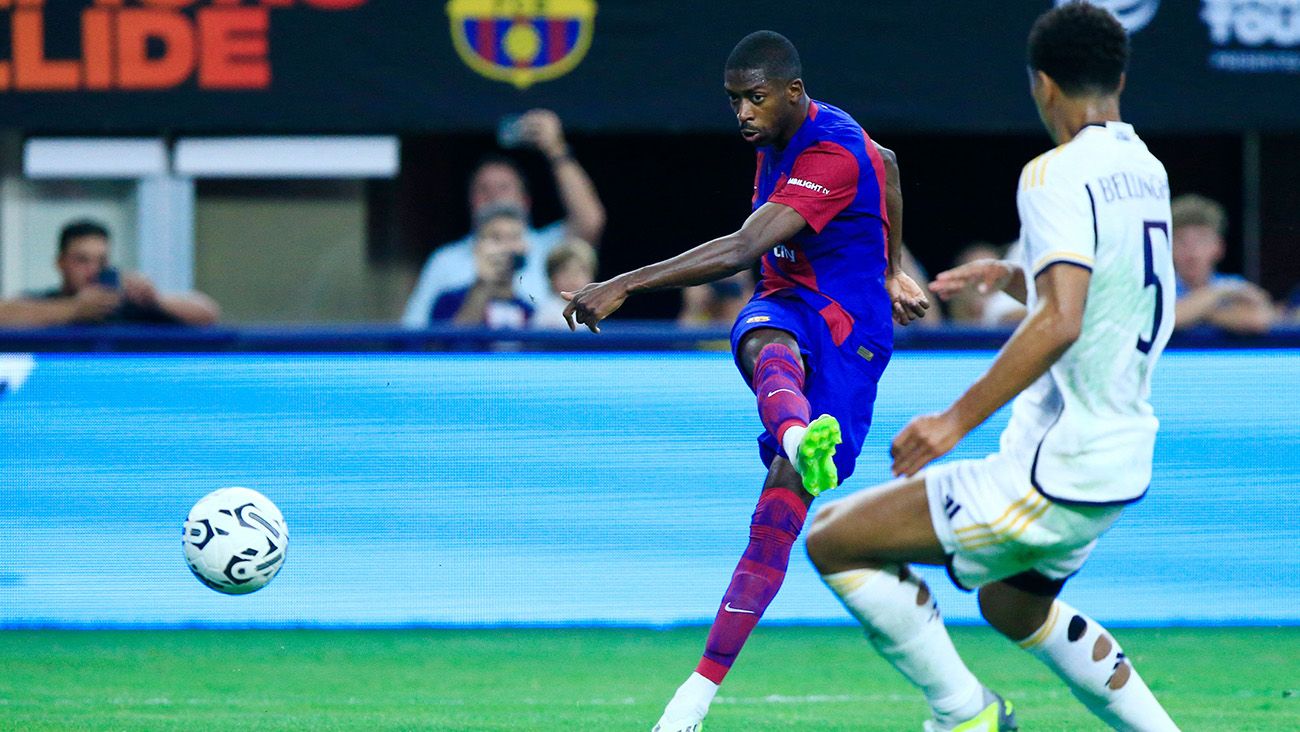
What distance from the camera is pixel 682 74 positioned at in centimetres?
955

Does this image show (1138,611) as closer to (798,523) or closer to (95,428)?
(798,523)

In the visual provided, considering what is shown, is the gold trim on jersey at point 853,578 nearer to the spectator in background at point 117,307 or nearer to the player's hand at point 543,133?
the spectator in background at point 117,307

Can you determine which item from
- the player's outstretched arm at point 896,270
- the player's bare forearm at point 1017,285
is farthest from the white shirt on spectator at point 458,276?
the player's bare forearm at point 1017,285

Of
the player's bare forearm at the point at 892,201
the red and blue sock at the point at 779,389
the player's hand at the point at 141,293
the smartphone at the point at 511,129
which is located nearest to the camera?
the red and blue sock at the point at 779,389

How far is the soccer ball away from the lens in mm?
5461

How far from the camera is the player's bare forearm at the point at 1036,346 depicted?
3555mm

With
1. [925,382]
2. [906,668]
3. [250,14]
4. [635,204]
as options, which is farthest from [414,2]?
[906,668]

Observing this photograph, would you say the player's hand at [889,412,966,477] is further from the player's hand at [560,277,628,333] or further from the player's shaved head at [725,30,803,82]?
the player's shaved head at [725,30,803,82]

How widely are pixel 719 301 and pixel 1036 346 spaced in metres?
4.99

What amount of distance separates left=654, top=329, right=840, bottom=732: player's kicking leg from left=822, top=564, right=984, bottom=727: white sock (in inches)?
20.4

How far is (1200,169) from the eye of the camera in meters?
11.8

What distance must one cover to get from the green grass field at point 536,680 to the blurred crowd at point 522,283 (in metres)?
1.40

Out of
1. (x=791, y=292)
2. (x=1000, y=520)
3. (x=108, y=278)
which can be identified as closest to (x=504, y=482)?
(x=791, y=292)

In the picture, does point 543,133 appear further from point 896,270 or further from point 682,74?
point 896,270
